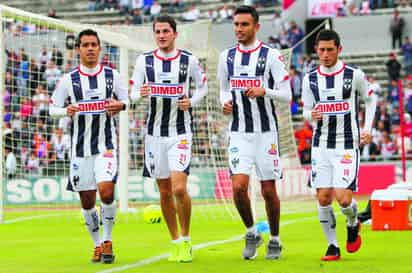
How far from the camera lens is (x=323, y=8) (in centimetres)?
3491

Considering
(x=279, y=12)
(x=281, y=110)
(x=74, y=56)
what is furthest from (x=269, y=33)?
(x=74, y=56)

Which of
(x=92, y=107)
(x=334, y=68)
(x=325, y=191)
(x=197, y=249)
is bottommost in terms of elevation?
(x=197, y=249)

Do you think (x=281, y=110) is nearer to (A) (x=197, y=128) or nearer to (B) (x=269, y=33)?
(A) (x=197, y=128)

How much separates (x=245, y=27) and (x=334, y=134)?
1.32m

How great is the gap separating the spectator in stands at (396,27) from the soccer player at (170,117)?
2357cm

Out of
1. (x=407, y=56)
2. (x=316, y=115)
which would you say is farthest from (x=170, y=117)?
(x=407, y=56)

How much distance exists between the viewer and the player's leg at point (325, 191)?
9891 mm

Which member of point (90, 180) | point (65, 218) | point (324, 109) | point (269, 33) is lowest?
point (65, 218)

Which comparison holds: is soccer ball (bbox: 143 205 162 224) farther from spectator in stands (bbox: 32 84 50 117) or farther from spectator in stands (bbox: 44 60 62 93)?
spectator in stands (bbox: 44 60 62 93)

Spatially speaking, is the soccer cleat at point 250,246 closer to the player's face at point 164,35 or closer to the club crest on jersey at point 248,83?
the club crest on jersey at point 248,83

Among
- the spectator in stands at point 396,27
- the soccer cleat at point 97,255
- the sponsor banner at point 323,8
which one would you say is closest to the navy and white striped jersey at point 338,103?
the soccer cleat at point 97,255

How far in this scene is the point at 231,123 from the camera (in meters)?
10.1

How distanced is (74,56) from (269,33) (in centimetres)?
1445

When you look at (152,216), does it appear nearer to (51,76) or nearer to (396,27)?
(51,76)
